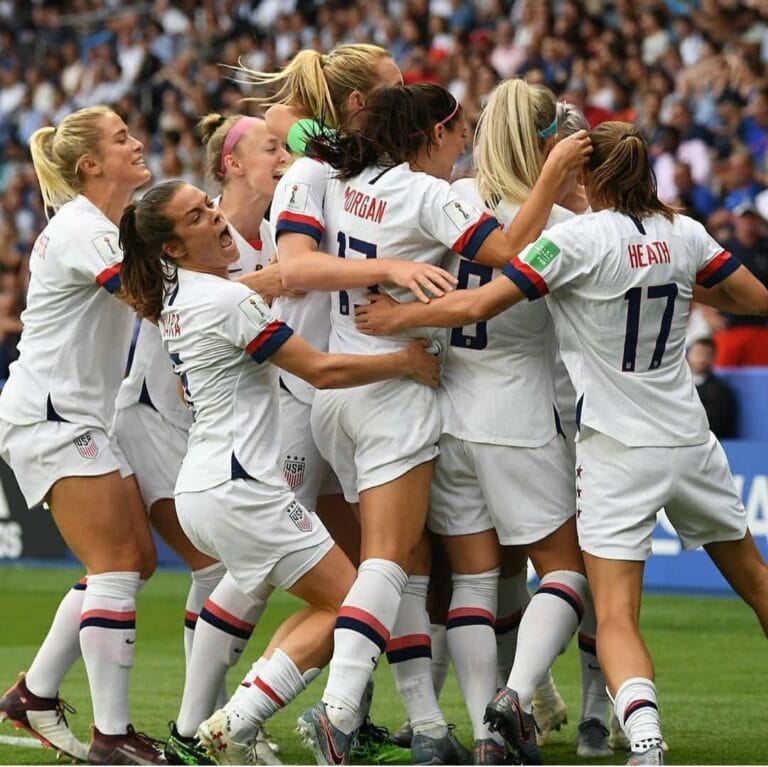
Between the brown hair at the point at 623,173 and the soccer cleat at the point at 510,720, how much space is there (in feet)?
5.26

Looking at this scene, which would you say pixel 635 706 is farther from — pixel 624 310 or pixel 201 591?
pixel 201 591

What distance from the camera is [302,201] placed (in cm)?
536

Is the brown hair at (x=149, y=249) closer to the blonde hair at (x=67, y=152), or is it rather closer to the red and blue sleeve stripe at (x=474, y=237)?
the blonde hair at (x=67, y=152)

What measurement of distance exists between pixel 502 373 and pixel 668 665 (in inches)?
128

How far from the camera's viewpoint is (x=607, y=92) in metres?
14.7

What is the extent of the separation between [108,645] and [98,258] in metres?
1.35

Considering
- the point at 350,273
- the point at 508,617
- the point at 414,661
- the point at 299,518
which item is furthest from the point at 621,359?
the point at 508,617

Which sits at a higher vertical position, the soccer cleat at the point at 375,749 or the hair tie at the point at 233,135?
the hair tie at the point at 233,135

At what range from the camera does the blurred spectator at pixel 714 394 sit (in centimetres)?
1068

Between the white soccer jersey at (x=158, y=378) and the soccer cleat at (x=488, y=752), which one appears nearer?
the soccer cleat at (x=488, y=752)

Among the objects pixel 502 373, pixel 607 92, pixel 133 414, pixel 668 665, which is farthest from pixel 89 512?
pixel 607 92

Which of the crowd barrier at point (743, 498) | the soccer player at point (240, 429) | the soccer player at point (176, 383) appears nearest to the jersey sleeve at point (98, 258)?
the soccer player at point (240, 429)

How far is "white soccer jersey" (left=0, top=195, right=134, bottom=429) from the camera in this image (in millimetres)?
5660

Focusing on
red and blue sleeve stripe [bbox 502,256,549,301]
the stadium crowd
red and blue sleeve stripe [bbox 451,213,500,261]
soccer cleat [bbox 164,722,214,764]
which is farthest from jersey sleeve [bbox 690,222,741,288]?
the stadium crowd
